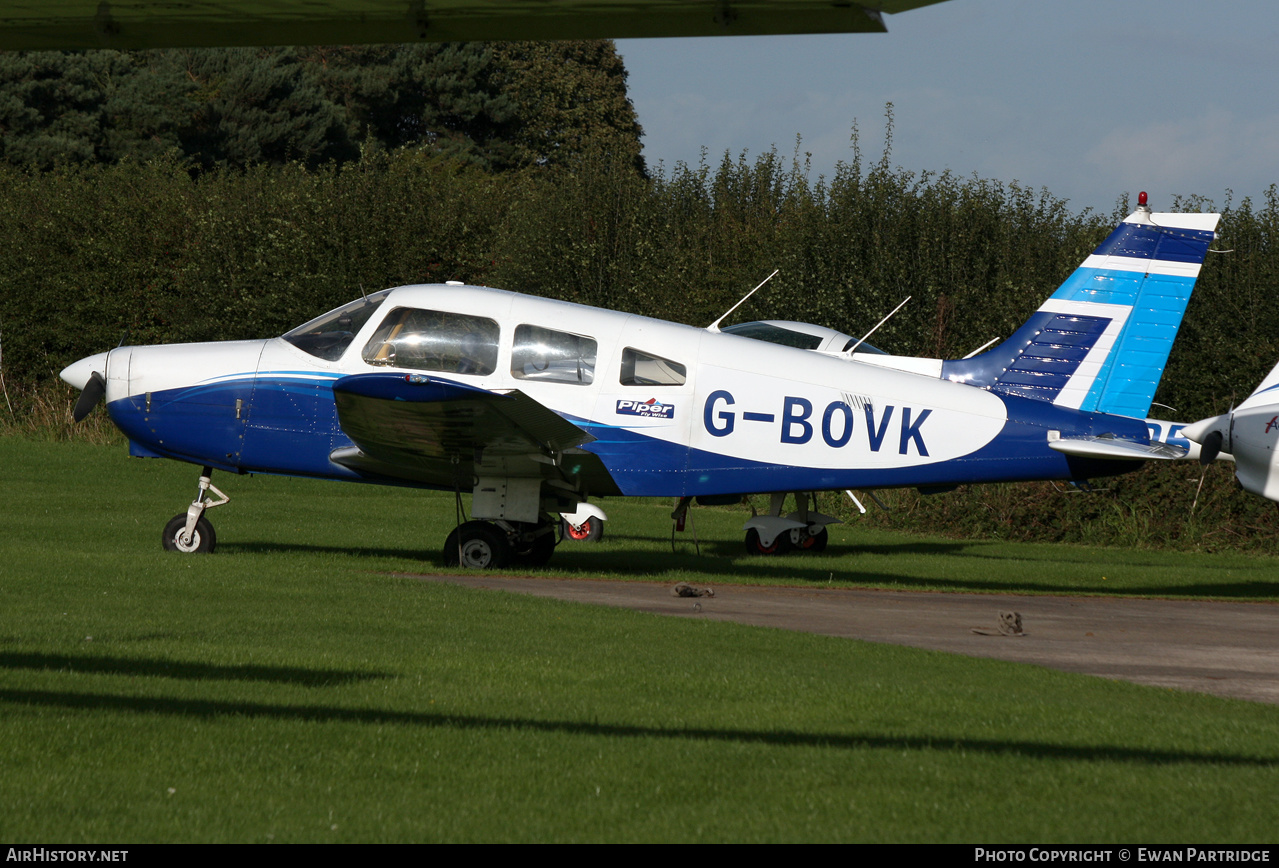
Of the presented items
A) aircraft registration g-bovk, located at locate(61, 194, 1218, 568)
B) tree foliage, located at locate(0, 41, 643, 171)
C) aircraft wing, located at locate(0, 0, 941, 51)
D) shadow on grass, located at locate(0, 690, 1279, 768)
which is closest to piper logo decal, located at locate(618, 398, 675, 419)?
aircraft registration g-bovk, located at locate(61, 194, 1218, 568)

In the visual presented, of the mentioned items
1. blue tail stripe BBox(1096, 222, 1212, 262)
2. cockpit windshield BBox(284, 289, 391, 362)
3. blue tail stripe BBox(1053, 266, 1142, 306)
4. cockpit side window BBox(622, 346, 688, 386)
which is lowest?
cockpit side window BBox(622, 346, 688, 386)

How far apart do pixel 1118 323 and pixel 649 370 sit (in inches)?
195

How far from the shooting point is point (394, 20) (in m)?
3.85

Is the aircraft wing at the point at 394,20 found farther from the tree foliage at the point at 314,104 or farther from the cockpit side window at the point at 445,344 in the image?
the tree foliage at the point at 314,104

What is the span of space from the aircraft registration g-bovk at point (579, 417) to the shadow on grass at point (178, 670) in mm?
4970

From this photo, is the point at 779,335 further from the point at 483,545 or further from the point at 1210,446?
the point at 1210,446

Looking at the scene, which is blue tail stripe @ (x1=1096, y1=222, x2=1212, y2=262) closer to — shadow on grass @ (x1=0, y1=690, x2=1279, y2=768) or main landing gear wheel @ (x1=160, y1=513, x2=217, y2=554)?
shadow on grass @ (x1=0, y1=690, x2=1279, y2=768)

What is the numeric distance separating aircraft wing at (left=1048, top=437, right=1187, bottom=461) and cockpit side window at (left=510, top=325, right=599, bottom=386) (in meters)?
4.31

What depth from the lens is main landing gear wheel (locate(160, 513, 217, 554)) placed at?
41.5 feet

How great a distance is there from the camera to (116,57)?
52.8 meters

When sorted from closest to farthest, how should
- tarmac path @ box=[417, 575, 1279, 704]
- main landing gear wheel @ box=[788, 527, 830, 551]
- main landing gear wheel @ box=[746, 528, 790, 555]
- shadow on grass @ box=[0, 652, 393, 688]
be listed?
1. shadow on grass @ box=[0, 652, 393, 688]
2. tarmac path @ box=[417, 575, 1279, 704]
3. main landing gear wheel @ box=[746, 528, 790, 555]
4. main landing gear wheel @ box=[788, 527, 830, 551]

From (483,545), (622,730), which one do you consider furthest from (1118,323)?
(622,730)
